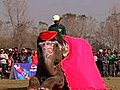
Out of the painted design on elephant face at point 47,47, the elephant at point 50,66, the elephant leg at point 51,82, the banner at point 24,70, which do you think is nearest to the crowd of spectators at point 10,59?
the banner at point 24,70

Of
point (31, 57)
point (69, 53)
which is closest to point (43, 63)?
point (69, 53)

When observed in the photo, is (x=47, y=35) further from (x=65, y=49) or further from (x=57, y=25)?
(x=57, y=25)

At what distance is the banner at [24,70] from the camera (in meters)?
23.9

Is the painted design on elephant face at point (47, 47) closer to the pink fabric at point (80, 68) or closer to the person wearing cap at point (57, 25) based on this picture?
the pink fabric at point (80, 68)

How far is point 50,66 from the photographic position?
9672 millimetres

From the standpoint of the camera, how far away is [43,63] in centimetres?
977

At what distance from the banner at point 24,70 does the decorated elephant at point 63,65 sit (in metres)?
12.8

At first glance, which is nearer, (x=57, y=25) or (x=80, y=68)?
(x=80, y=68)

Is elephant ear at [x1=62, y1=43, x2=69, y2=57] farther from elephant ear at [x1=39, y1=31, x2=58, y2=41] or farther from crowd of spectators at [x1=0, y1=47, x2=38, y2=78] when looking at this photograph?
crowd of spectators at [x1=0, y1=47, x2=38, y2=78]

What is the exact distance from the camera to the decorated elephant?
984cm

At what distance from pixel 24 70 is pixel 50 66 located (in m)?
14.4

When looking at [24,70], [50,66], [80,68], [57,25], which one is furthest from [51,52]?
[24,70]

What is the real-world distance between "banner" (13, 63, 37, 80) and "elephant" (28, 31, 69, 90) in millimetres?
13637

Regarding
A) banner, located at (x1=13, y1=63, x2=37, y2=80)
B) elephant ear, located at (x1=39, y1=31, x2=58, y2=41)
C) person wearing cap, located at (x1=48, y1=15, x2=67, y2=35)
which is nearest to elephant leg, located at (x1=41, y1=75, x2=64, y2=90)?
elephant ear, located at (x1=39, y1=31, x2=58, y2=41)
